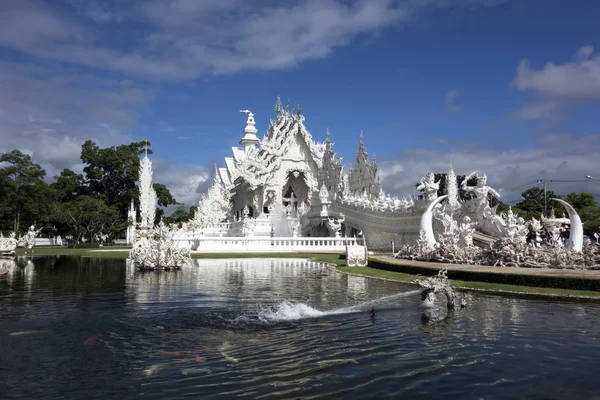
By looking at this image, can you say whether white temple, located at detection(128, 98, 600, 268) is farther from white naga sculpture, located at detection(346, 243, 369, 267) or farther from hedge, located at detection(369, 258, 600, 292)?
hedge, located at detection(369, 258, 600, 292)

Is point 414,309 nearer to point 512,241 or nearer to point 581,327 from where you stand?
point 581,327

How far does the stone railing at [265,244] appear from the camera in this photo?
1359 inches

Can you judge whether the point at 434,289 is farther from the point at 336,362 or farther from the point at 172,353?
the point at 172,353

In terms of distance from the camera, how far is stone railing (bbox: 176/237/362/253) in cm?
3453

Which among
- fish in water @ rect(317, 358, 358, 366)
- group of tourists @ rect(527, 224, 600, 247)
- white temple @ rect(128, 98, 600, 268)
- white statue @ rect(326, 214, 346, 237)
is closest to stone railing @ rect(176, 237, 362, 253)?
white temple @ rect(128, 98, 600, 268)

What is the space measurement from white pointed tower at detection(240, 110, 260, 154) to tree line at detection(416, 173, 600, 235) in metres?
22.4

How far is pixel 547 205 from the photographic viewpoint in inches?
2704

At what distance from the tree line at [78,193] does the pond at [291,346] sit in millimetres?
41584

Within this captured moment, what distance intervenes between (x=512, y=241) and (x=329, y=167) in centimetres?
2671

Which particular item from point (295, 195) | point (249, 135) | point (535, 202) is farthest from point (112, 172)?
point (535, 202)

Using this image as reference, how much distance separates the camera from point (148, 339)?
904cm

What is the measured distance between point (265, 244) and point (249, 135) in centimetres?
2744

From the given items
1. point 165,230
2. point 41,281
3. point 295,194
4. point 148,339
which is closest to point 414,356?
point 148,339

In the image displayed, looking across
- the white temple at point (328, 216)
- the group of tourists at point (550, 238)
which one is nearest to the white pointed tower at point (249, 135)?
the white temple at point (328, 216)
